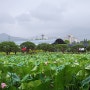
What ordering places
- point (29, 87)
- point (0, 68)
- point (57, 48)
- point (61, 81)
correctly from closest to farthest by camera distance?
point (29, 87) → point (61, 81) → point (0, 68) → point (57, 48)

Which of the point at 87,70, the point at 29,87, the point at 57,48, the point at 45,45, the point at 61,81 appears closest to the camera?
the point at 29,87

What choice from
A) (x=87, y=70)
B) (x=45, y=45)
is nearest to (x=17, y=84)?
(x=87, y=70)

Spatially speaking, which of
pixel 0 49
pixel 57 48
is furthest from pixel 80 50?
pixel 0 49

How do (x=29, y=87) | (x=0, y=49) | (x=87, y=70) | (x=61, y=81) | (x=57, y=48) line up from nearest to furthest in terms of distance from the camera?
(x=29, y=87)
(x=61, y=81)
(x=87, y=70)
(x=0, y=49)
(x=57, y=48)

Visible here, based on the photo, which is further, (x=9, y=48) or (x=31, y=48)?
(x=31, y=48)

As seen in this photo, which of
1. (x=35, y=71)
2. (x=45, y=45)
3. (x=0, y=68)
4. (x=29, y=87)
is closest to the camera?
(x=29, y=87)

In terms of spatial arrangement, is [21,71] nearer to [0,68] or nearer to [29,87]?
[0,68]

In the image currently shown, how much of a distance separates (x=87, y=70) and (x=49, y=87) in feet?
0.90

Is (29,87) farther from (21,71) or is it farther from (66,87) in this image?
(21,71)

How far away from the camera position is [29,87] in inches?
57.6

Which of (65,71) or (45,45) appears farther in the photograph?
(45,45)

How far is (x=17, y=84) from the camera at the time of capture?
177 cm

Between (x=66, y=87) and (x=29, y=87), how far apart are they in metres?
0.29

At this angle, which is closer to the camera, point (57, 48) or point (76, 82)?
point (76, 82)
